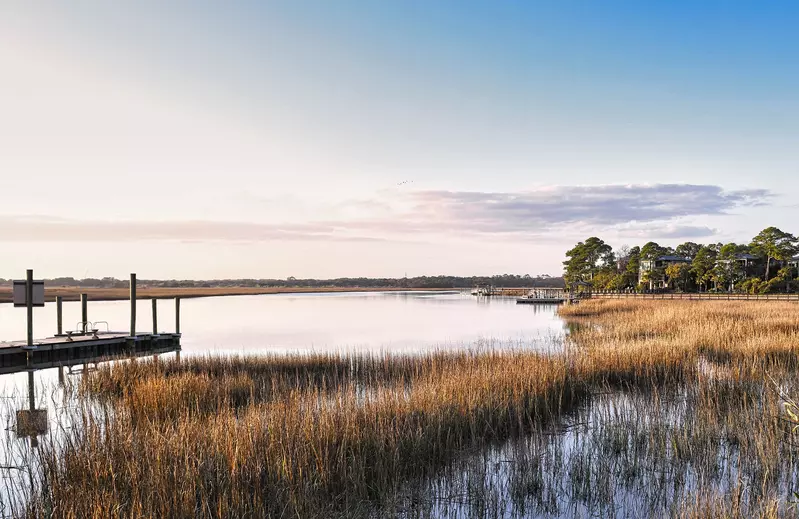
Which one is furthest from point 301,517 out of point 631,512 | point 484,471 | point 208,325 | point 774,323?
point 208,325

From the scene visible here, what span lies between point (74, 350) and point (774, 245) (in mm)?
65860

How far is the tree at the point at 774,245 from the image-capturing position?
58.6 m

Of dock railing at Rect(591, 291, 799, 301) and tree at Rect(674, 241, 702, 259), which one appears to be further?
tree at Rect(674, 241, 702, 259)

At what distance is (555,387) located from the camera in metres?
9.98

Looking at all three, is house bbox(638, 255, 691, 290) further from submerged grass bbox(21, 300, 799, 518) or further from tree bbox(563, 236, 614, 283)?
→ submerged grass bbox(21, 300, 799, 518)

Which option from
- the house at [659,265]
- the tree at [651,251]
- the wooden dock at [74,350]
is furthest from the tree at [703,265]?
the wooden dock at [74,350]

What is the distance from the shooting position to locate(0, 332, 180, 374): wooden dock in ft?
55.6

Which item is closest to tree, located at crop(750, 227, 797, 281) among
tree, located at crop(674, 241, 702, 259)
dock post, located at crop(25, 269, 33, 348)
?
tree, located at crop(674, 241, 702, 259)

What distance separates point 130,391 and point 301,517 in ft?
26.5

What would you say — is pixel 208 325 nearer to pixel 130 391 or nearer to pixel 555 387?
pixel 130 391

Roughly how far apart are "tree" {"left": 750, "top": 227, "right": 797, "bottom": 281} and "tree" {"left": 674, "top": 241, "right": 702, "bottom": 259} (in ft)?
62.4

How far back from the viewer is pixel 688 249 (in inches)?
3258

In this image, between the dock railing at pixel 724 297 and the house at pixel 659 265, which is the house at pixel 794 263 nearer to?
the dock railing at pixel 724 297

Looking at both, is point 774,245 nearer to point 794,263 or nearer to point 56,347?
point 794,263
